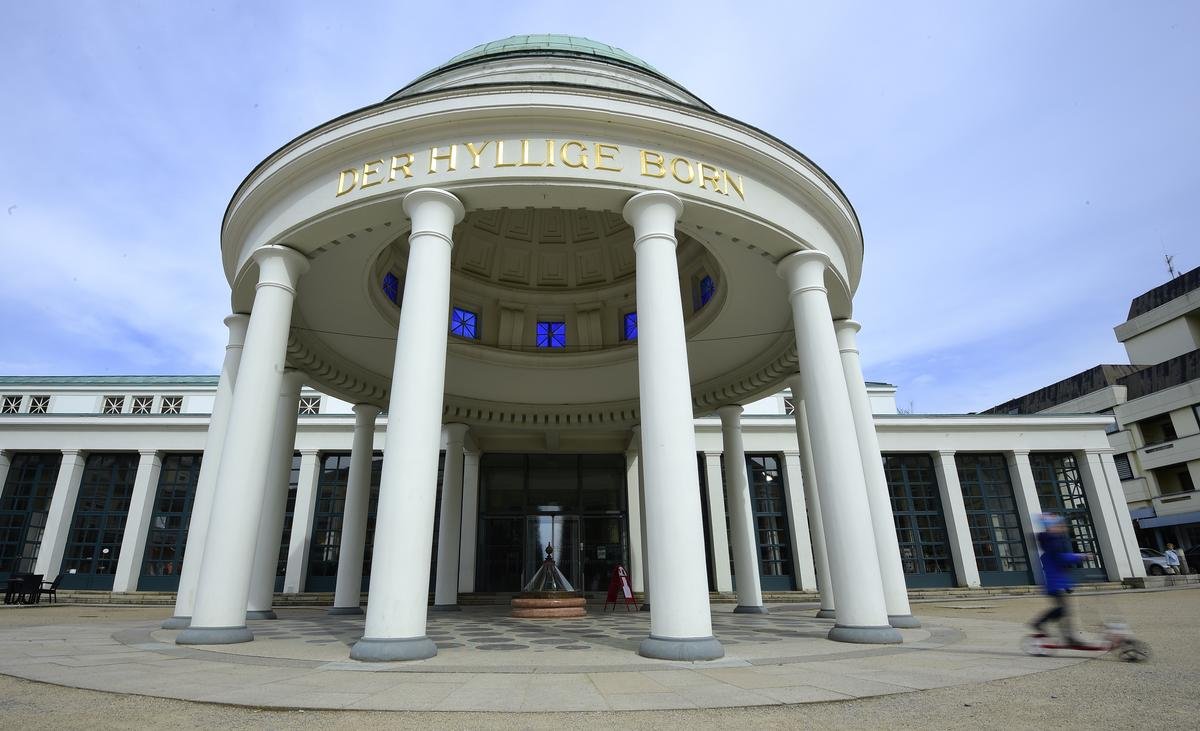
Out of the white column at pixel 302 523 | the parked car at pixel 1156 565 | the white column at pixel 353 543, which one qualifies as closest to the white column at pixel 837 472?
the white column at pixel 353 543

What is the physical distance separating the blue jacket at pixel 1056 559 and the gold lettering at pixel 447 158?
420 inches

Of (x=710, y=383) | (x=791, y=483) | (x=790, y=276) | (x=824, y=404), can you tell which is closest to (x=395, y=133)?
(x=790, y=276)

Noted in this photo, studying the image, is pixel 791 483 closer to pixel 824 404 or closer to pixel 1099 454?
pixel 1099 454

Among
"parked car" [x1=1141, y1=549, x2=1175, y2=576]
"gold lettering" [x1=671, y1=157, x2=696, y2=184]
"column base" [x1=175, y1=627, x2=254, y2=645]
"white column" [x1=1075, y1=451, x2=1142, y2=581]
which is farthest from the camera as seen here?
"parked car" [x1=1141, y1=549, x2=1175, y2=576]

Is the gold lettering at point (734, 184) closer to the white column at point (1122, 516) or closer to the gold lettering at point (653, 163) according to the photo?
the gold lettering at point (653, 163)

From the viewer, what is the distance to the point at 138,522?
1100 inches

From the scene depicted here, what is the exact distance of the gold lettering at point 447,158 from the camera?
1025 cm

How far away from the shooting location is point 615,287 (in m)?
19.8

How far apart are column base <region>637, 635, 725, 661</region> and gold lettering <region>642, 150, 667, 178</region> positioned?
7498mm

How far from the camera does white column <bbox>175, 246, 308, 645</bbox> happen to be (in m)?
9.59

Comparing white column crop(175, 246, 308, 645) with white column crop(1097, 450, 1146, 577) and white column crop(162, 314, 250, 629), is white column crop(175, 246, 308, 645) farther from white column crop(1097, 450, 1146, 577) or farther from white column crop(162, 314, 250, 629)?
white column crop(1097, 450, 1146, 577)

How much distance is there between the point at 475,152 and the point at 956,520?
29.4m

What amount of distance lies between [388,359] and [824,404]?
13.1 m

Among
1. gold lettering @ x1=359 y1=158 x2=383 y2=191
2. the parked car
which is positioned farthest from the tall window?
the parked car
